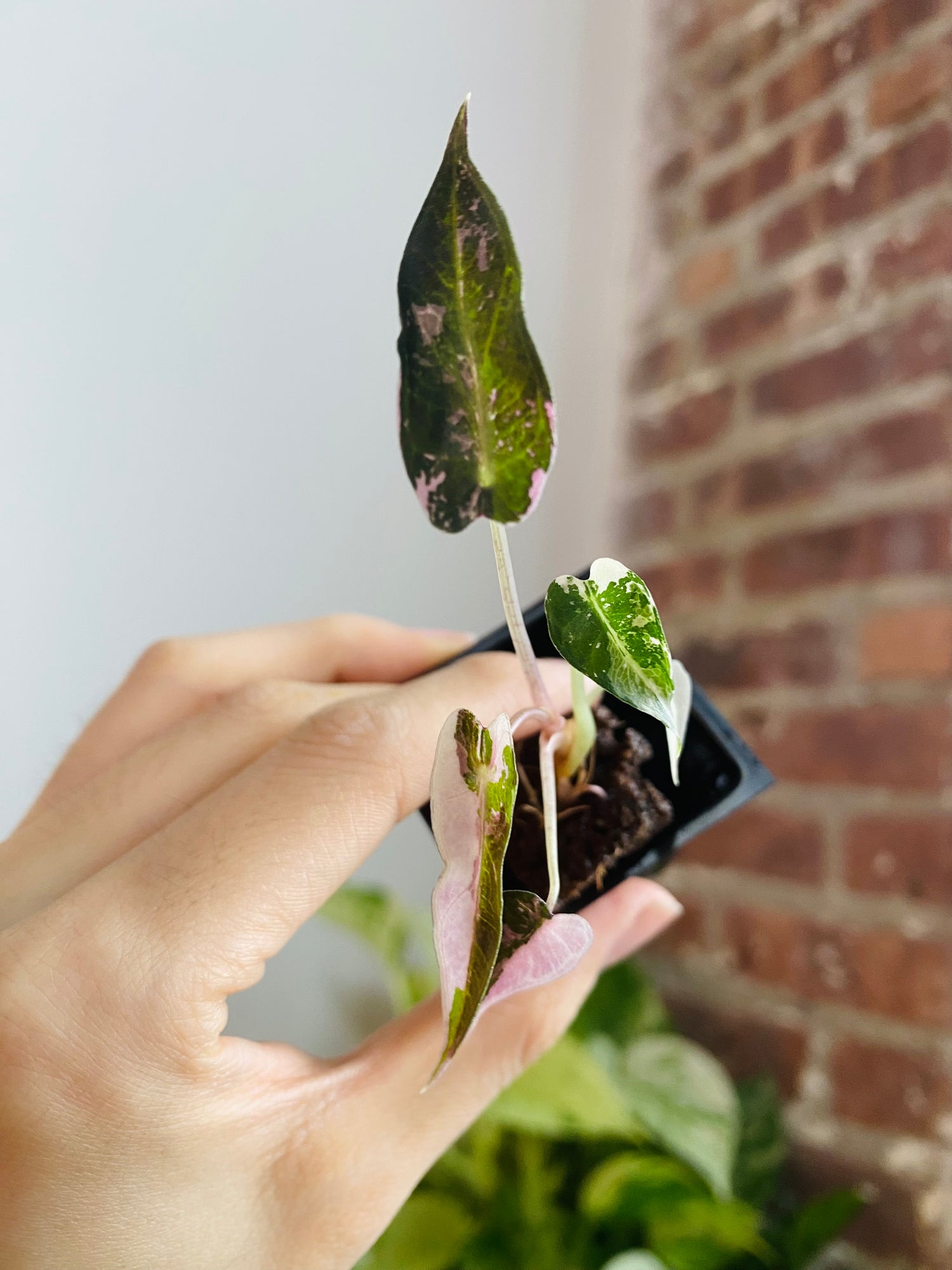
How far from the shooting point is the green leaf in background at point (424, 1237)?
77 cm

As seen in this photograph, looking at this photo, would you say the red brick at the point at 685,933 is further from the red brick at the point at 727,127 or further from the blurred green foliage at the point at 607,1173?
the red brick at the point at 727,127

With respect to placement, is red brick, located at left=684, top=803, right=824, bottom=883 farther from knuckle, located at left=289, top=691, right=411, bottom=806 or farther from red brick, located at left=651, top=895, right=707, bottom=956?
knuckle, located at left=289, top=691, right=411, bottom=806

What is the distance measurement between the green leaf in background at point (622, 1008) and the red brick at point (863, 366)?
681mm

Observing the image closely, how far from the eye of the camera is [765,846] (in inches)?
38.1

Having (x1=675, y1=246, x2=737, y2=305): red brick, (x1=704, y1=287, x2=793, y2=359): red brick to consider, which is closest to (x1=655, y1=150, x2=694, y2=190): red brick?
(x1=675, y1=246, x2=737, y2=305): red brick

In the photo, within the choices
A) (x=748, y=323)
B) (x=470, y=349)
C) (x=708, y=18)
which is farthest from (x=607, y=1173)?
(x=708, y=18)

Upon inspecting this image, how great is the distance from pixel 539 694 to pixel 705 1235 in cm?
69

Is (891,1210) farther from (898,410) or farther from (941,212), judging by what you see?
(941,212)

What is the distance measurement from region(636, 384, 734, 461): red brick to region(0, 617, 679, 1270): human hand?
717 mm

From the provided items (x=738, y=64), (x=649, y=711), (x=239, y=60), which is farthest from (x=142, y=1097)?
(x=738, y=64)

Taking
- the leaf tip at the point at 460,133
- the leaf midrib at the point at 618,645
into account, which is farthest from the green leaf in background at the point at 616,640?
the leaf tip at the point at 460,133

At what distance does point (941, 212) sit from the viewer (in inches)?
34.1

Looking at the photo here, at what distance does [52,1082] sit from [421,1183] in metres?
0.66

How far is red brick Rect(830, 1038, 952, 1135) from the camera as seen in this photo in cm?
80
